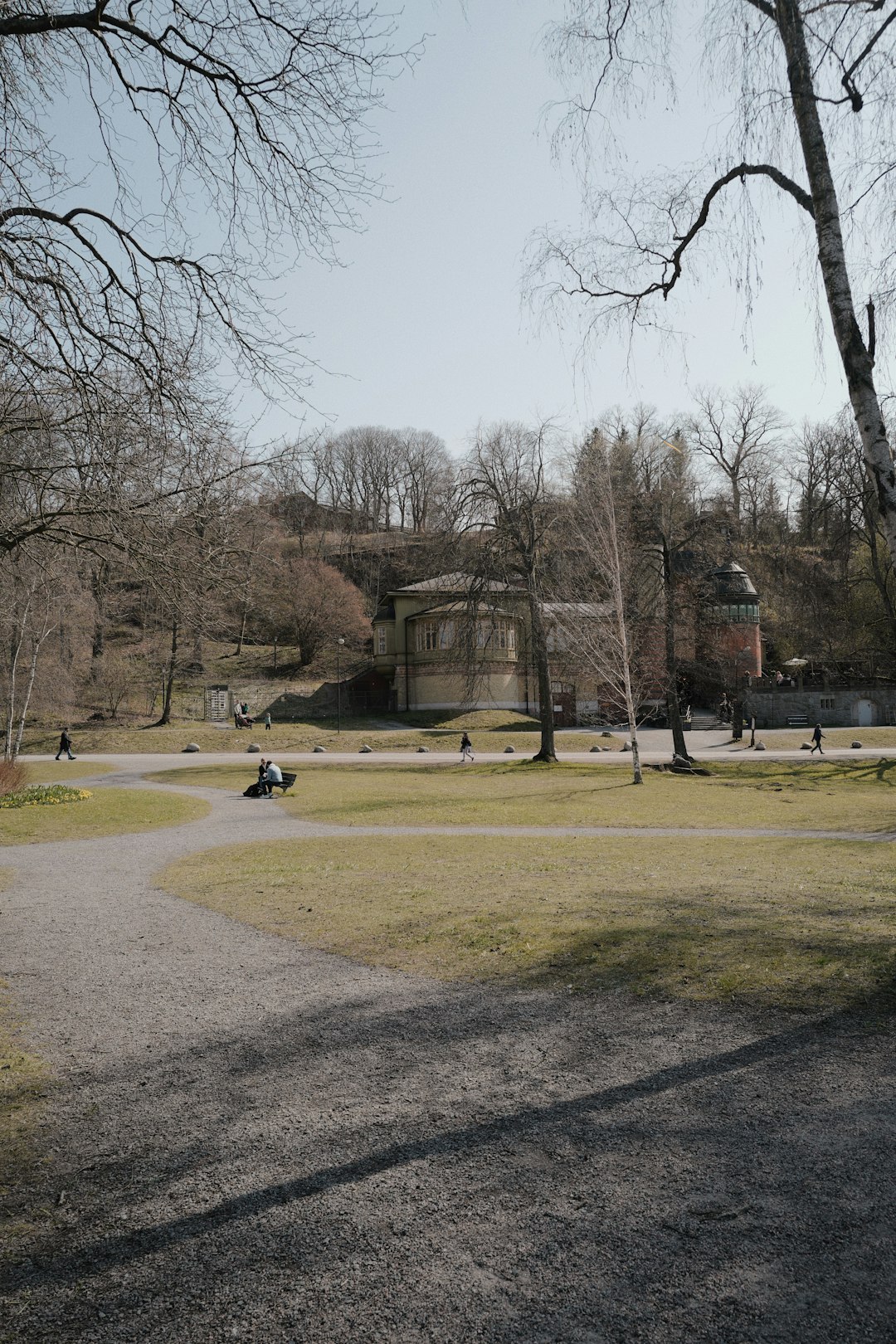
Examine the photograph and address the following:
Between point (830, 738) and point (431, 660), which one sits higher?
point (431, 660)

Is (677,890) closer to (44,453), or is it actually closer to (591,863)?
(591,863)

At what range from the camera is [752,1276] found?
312cm

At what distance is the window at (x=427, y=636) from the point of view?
54062mm

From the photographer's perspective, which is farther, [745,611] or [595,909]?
[745,611]

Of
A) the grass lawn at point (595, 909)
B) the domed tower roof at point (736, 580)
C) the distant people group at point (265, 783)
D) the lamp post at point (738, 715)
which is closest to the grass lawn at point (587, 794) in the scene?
the distant people group at point (265, 783)

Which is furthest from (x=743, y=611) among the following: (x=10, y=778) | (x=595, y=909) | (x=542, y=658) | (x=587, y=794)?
(x=595, y=909)

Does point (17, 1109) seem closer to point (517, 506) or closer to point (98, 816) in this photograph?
point (98, 816)

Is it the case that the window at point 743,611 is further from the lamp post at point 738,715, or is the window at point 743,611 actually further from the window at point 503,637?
the window at point 503,637

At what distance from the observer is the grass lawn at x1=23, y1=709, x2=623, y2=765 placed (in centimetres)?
4159

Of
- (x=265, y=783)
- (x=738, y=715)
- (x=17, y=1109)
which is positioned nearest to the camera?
(x=17, y=1109)

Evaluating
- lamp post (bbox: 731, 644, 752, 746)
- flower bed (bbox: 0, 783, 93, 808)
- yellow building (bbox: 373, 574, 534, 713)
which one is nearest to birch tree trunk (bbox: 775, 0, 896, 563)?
flower bed (bbox: 0, 783, 93, 808)

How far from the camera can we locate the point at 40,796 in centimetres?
2069

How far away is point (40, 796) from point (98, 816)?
9.40 feet

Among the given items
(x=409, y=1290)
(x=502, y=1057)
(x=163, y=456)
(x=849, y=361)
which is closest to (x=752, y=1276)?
(x=409, y=1290)
